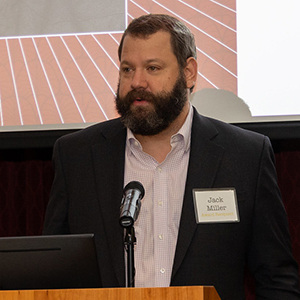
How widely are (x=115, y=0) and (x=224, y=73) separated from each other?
2.15 ft

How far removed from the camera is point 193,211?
240 centimetres

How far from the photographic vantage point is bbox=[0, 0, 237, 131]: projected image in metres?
2.99

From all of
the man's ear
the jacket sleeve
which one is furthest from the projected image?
the jacket sleeve

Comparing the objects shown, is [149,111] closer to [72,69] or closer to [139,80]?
[139,80]

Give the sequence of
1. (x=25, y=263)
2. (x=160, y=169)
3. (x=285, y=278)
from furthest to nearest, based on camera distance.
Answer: (x=160, y=169), (x=285, y=278), (x=25, y=263)

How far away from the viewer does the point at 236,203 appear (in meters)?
2.42

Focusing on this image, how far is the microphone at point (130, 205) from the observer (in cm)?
161

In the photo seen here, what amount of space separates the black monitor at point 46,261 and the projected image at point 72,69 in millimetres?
1446

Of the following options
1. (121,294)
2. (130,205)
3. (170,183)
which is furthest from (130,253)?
(170,183)

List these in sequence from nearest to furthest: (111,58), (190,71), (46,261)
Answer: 1. (46,261)
2. (190,71)
3. (111,58)

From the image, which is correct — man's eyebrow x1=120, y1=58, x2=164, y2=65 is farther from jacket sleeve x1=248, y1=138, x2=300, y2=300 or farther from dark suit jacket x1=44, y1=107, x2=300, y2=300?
jacket sleeve x1=248, y1=138, x2=300, y2=300

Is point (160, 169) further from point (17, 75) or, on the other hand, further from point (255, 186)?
point (17, 75)

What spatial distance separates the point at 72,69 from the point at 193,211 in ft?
3.53

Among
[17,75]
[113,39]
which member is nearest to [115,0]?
[113,39]
